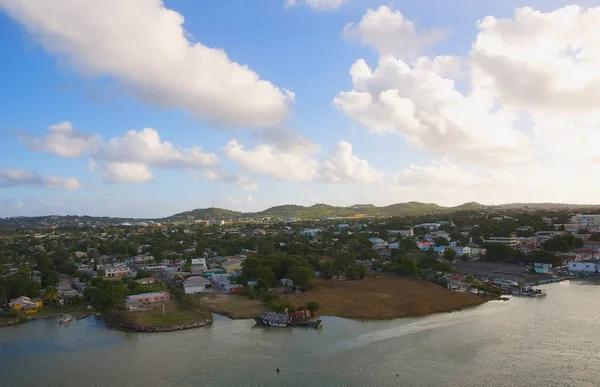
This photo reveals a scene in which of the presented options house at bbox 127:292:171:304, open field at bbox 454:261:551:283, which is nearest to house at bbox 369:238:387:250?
open field at bbox 454:261:551:283

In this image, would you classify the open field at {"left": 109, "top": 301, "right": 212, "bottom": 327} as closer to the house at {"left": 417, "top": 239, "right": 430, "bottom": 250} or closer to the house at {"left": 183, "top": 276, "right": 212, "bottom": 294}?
the house at {"left": 183, "top": 276, "right": 212, "bottom": 294}

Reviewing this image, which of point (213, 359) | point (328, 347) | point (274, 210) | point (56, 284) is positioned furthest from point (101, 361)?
point (274, 210)

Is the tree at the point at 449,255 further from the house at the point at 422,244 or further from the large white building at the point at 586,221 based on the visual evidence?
the large white building at the point at 586,221

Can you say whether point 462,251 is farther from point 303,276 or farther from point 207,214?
point 207,214

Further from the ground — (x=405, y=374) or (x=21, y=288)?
(x=21, y=288)

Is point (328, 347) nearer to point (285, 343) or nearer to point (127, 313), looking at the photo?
point (285, 343)
